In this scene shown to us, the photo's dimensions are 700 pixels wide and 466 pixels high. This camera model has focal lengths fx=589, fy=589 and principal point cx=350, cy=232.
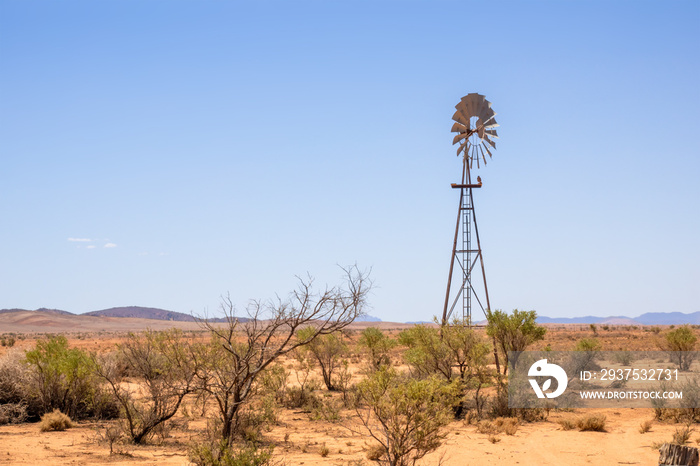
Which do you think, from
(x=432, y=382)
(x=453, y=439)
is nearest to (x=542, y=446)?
(x=453, y=439)

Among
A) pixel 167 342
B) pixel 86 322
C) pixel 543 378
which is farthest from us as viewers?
pixel 86 322

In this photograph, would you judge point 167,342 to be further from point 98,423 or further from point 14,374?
point 14,374

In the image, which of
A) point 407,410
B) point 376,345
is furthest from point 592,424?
point 376,345

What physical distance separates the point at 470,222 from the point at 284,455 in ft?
37.8

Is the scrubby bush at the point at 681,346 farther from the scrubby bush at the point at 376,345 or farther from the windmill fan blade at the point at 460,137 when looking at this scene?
the windmill fan blade at the point at 460,137

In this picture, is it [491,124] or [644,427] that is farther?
[491,124]

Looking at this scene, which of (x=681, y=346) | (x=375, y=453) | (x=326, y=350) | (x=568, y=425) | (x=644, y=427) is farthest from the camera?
(x=681, y=346)

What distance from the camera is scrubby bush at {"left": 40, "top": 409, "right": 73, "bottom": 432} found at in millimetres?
15453

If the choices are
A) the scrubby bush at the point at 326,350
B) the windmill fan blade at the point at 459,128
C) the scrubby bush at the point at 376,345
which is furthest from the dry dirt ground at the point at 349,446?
the windmill fan blade at the point at 459,128

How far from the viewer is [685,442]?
532 inches

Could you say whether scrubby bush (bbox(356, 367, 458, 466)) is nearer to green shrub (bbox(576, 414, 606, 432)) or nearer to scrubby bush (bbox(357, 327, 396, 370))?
green shrub (bbox(576, 414, 606, 432))

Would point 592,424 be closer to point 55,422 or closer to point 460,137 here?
point 460,137

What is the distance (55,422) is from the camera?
15.6 meters

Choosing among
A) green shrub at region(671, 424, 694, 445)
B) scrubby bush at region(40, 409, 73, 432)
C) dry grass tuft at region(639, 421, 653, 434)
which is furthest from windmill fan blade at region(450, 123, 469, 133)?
scrubby bush at region(40, 409, 73, 432)
